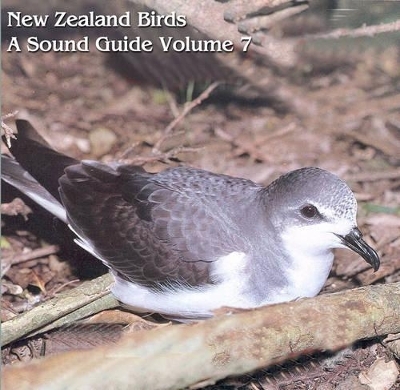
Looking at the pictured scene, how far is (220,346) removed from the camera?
3281 mm

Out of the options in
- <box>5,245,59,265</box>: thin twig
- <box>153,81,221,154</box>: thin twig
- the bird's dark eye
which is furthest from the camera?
<box>153,81,221,154</box>: thin twig

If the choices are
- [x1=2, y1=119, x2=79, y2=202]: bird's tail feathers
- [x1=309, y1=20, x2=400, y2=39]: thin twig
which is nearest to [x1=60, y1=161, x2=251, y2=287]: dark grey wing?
[x1=2, y1=119, x2=79, y2=202]: bird's tail feathers

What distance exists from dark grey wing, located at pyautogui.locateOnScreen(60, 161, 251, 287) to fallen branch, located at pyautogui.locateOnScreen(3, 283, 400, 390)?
1.89 feet

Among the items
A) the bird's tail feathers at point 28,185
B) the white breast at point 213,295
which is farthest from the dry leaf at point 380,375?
the bird's tail feathers at point 28,185

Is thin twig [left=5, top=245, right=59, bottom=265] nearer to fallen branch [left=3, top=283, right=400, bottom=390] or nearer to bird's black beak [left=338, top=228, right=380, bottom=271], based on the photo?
fallen branch [left=3, top=283, right=400, bottom=390]

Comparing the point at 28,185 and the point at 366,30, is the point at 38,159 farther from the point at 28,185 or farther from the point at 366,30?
the point at 366,30

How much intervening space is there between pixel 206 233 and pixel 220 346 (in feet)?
2.78

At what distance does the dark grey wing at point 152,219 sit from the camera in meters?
4.02

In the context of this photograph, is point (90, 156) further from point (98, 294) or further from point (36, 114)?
point (98, 294)

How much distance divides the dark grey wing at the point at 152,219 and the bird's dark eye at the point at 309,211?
344 mm

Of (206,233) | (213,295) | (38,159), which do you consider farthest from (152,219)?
(38,159)

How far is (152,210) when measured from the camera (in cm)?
414

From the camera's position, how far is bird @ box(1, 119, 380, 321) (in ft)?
12.5

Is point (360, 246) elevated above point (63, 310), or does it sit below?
above
